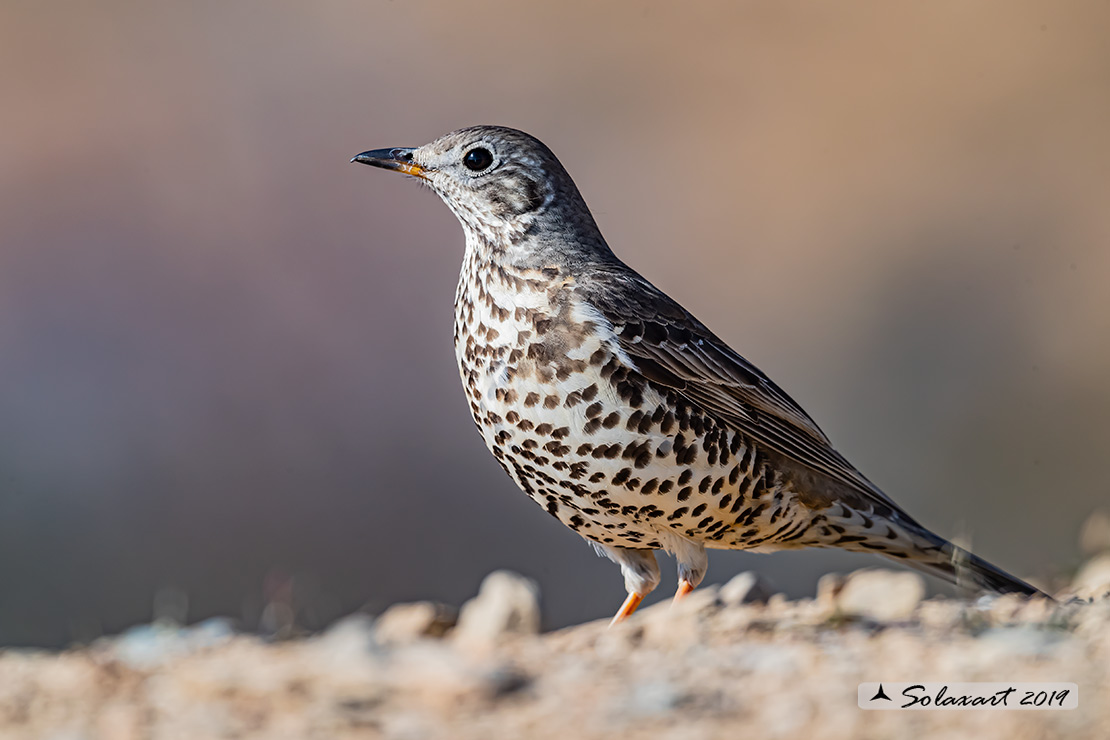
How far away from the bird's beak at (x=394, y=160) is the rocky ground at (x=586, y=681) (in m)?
2.33

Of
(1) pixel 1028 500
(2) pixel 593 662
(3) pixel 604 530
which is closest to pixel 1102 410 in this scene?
(1) pixel 1028 500

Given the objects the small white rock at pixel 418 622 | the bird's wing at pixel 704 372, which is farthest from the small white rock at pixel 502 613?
the bird's wing at pixel 704 372

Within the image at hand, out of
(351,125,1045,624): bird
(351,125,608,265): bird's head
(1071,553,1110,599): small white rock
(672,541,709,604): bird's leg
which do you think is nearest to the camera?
(351,125,1045,624): bird

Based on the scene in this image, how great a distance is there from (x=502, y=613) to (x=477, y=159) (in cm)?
219

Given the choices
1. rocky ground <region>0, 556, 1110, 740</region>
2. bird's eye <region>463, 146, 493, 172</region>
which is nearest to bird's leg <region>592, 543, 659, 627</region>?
rocky ground <region>0, 556, 1110, 740</region>

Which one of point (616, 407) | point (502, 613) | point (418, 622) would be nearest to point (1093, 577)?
point (616, 407)

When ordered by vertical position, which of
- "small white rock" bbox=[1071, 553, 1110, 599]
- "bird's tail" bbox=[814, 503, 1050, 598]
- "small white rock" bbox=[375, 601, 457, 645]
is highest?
"bird's tail" bbox=[814, 503, 1050, 598]

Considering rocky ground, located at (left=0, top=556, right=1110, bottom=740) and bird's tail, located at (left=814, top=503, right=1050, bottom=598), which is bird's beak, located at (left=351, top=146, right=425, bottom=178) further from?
bird's tail, located at (left=814, top=503, right=1050, bottom=598)

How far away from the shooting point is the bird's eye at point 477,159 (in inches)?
234

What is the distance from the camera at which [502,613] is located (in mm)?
5961

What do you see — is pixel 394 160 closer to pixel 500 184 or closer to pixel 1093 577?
pixel 500 184

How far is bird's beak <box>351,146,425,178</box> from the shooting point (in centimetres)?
606

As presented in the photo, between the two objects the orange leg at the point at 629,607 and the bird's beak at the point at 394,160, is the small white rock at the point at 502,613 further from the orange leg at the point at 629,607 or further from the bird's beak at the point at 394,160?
the bird's beak at the point at 394,160

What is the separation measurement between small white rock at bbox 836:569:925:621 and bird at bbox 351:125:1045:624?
0.17 m
